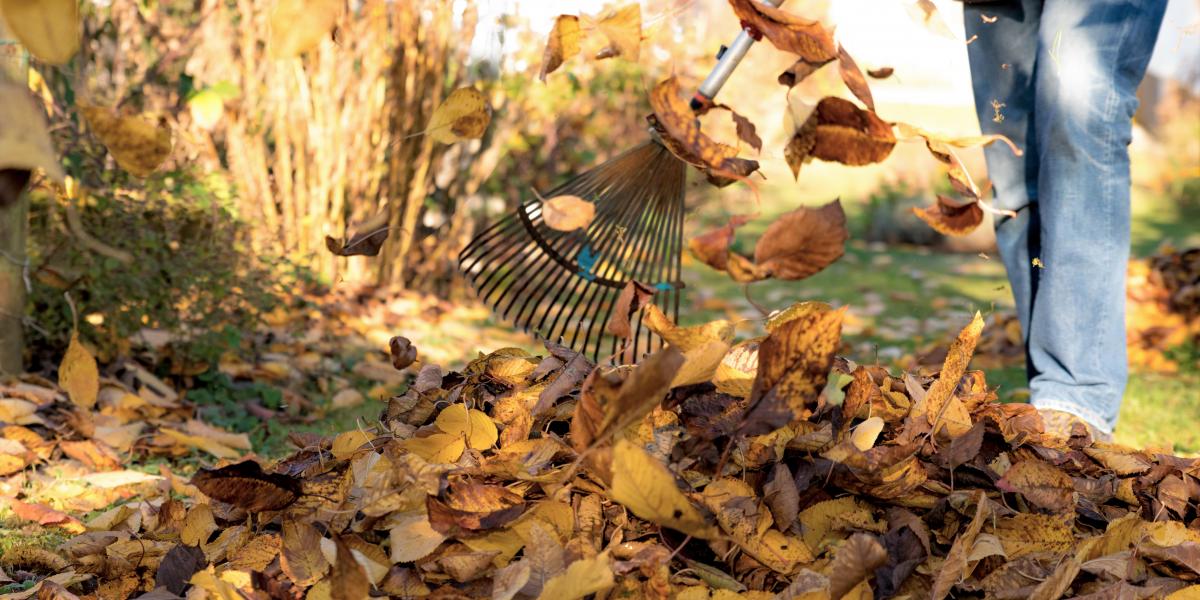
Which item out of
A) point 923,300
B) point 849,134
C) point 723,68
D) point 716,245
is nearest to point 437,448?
point 716,245

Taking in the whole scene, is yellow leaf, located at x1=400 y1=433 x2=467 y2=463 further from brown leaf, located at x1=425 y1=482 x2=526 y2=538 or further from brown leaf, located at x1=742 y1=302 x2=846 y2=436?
brown leaf, located at x1=742 y1=302 x2=846 y2=436

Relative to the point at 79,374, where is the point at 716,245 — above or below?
above

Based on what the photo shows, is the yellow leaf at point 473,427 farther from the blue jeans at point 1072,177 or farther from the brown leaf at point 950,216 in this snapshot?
the blue jeans at point 1072,177

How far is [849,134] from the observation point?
3.78 feet

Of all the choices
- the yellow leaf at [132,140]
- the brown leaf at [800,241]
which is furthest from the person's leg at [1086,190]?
the yellow leaf at [132,140]

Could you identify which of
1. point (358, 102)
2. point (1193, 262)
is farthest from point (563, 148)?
point (1193, 262)

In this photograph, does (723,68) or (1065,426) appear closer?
(723,68)

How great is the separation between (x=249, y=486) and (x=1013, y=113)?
183 centimetres

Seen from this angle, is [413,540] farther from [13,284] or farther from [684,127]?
[13,284]

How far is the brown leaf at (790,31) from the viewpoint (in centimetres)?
106

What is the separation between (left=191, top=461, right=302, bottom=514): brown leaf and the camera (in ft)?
4.18

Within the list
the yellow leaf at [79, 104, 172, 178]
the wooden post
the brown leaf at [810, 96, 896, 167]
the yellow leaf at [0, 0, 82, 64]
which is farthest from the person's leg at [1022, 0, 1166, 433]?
the wooden post

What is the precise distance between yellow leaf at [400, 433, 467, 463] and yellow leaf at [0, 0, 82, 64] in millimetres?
750

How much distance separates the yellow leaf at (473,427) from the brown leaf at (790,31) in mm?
641
